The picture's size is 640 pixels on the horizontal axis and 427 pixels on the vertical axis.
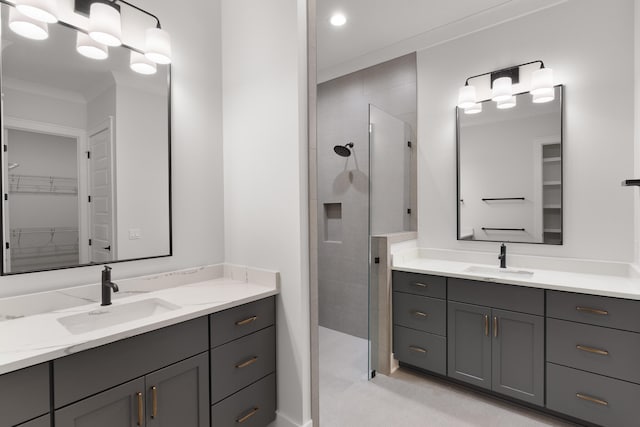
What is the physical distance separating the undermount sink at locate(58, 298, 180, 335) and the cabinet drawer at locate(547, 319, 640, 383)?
216cm

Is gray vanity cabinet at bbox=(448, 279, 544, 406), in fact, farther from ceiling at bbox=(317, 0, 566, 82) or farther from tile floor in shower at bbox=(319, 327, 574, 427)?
ceiling at bbox=(317, 0, 566, 82)

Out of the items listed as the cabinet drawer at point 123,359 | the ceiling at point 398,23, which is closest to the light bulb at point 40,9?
the cabinet drawer at point 123,359

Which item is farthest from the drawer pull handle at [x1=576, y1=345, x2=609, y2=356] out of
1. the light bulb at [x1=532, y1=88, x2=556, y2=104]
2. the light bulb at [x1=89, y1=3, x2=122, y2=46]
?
the light bulb at [x1=89, y1=3, x2=122, y2=46]

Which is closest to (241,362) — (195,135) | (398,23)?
(195,135)

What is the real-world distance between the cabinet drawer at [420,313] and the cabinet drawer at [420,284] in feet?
0.13

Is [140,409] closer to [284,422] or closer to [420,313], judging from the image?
[284,422]

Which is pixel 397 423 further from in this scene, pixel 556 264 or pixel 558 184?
pixel 558 184

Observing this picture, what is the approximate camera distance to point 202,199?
202 centimetres

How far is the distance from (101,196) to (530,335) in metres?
2.61

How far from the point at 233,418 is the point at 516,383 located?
5.75ft

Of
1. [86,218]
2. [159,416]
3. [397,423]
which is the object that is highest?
[86,218]

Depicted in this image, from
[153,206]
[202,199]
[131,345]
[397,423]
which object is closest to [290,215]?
[202,199]

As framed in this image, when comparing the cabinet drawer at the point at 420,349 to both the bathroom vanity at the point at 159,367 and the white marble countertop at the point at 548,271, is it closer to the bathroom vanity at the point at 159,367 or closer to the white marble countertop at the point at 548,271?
the white marble countertop at the point at 548,271

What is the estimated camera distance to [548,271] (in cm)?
230
